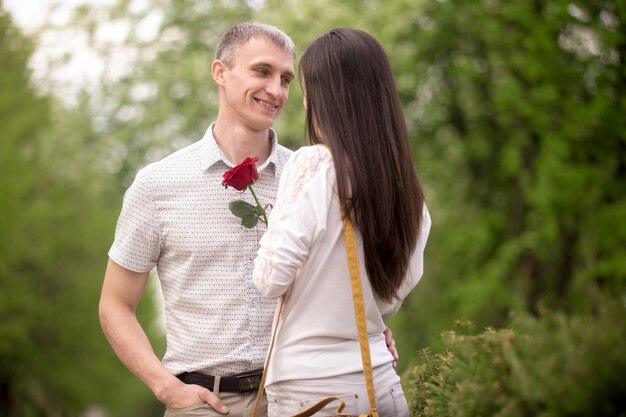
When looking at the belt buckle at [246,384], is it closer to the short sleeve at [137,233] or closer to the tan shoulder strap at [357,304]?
the short sleeve at [137,233]

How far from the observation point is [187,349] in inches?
158

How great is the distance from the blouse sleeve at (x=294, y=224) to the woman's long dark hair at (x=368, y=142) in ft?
0.23

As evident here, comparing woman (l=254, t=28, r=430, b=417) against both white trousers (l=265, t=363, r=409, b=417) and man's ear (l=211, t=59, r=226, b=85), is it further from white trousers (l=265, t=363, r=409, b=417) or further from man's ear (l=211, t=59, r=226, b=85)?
man's ear (l=211, t=59, r=226, b=85)

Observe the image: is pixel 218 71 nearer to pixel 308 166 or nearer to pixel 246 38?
pixel 246 38

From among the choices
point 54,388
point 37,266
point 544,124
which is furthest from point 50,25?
point 544,124

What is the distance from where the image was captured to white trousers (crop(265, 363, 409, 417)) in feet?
10.4

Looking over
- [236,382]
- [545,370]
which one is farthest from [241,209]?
[545,370]

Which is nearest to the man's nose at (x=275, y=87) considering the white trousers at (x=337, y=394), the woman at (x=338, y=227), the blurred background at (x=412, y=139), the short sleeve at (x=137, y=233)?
the short sleeve at (x=137, y=233)

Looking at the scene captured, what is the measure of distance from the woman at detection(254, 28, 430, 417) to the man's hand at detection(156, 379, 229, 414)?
614 mm

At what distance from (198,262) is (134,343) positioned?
1.49 ft

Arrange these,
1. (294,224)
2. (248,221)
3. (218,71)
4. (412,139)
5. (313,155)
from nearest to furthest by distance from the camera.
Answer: (294,224), (313,155), (248,221), (218,71), (412,139)

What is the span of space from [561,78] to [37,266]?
14795 millimetres

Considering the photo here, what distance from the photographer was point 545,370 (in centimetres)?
249

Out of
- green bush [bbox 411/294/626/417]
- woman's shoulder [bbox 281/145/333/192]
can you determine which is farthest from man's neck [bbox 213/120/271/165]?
green bush [bbox 411/294/626/417]
